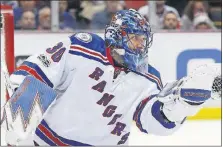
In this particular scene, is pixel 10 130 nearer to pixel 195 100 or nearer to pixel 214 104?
pixel 195 100

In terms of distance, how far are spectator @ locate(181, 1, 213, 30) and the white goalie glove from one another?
323 cm

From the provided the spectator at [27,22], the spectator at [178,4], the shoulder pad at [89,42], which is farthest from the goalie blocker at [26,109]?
the spectator at [178,4]

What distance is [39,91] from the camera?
1.80 m

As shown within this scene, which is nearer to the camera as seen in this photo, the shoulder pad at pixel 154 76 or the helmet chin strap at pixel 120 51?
the helmet chin strap at pixel 120 51

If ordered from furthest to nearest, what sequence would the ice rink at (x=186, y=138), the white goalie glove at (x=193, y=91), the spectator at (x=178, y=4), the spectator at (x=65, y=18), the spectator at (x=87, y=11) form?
the spectator at (x=178, y=4) < the spectator at (x=87, y=11) < the spectator at (x=65, y=18) < the ice rink at (x=186, y=138) < the white goalie glove at (x=193, y=91)

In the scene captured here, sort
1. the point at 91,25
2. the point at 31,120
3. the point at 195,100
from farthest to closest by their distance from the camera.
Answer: the point at 91,25, the point at 195,100, the point at 31,120

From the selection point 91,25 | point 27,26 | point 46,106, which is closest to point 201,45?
point 91,25

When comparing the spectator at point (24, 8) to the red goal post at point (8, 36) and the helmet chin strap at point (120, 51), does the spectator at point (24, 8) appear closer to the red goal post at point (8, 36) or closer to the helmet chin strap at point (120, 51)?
the red goal post at point (8, 36)

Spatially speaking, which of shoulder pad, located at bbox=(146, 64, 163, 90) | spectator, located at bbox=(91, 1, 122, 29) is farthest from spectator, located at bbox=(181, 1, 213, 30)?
shoulder pad, located at bbox=(146, 64, 163, 90)

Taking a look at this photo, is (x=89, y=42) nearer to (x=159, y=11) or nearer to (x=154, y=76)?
(x=154, y=76)

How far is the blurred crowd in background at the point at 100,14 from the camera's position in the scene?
488cm

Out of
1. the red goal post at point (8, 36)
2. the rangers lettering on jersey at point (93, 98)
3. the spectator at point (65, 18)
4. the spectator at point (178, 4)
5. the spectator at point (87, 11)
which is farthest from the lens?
the spectator at point (178, 4)

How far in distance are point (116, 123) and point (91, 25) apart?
115 inches

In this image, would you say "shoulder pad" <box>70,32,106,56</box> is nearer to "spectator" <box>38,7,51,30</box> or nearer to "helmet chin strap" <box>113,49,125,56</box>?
"helmet chin strap" <box>113,49,125,56</box>
